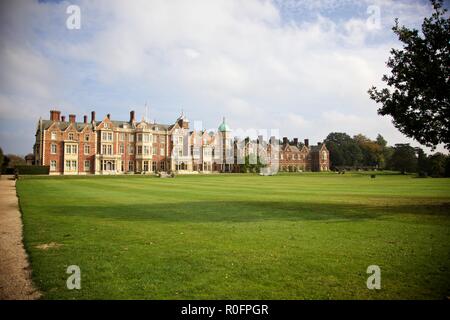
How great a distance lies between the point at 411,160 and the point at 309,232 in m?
96.3

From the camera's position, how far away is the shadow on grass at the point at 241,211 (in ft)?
44.5

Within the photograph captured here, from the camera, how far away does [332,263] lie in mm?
7352

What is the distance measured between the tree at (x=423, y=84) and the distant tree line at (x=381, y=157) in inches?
1687

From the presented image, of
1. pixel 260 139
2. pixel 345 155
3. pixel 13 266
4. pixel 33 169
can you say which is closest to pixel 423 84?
pixel 13 266

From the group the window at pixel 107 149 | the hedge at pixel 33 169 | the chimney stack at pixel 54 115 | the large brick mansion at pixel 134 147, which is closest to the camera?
the hedge at pixel 33 169

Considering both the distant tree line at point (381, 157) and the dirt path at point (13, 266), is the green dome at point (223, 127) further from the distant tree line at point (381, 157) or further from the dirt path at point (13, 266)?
A: the dirt path at point (13, 266)

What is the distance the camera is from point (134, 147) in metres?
73.9

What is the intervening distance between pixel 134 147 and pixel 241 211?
6300cm

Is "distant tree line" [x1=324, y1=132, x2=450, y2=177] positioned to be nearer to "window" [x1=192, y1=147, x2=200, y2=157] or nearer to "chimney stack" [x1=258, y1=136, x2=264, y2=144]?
"chimney stack" [x1=258, y1=136, x2=264, y2=144]

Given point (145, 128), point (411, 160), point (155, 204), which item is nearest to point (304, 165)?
point (411, 160)

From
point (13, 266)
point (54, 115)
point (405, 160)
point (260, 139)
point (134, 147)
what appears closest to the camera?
point (13, 266)

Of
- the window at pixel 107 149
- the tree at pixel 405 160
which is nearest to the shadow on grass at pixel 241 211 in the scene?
the window at pixel 107 149

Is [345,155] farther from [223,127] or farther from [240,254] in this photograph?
[240,254]
